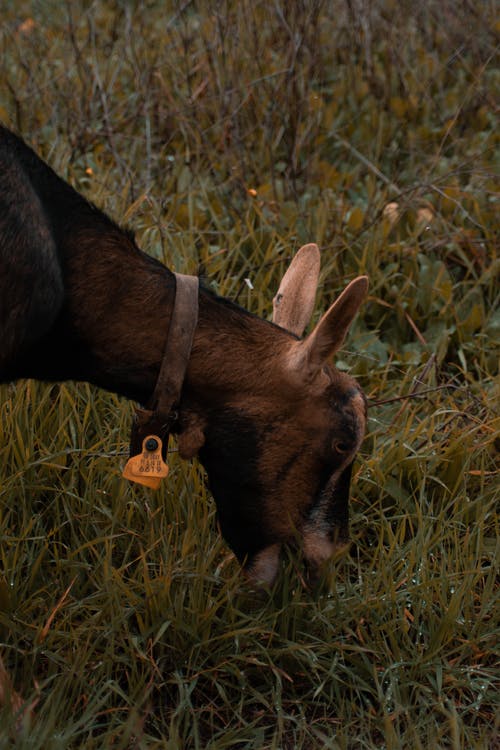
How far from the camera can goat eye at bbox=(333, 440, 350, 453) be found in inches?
142

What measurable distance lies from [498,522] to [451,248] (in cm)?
197

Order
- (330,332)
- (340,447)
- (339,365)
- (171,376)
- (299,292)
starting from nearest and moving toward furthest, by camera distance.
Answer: (330,332), (171,376), (340,447), (299,292), (339,365)

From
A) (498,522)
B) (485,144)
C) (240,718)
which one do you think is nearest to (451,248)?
(485,144)

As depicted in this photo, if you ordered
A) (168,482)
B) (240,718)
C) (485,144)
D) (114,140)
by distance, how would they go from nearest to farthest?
(240,718) < (168,482) < (114,140) < (485,144)

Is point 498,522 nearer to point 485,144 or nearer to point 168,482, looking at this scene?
point 168,482

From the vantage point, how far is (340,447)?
11.9 ft

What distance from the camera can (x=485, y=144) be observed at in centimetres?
709

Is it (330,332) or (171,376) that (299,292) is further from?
(171,376)

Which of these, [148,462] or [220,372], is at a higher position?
[220,372]

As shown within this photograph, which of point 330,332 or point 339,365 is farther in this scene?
point 339,365

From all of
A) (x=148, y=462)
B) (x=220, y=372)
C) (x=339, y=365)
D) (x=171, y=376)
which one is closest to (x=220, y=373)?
(x=220, y=372)

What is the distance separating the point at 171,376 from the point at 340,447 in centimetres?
61

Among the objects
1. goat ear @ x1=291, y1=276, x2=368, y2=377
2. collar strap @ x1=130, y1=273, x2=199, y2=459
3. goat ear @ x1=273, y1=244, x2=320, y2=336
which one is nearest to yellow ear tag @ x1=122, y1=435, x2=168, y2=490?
collar strap @ x1=130, y1=273, x2=199, y2=459

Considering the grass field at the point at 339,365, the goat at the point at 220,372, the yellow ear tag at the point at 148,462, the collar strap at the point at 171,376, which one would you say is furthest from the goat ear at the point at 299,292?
the grass field at the point at 339,365
